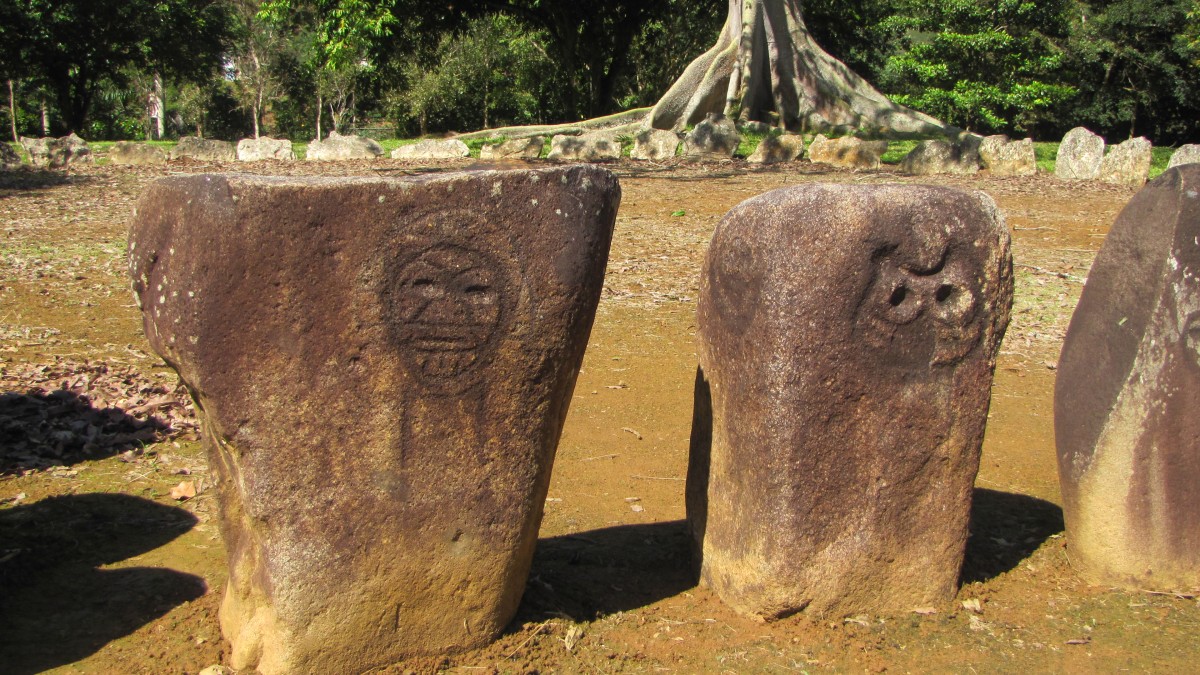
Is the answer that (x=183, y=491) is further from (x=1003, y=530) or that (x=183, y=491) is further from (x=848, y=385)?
(x=1003, y=530)

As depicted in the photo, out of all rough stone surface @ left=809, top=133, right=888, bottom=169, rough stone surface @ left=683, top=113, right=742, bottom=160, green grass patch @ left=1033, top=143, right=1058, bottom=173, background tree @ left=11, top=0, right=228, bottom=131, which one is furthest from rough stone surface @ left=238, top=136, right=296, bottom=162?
green grass patch @ left=1033, top=143, right=1058, bottom=173

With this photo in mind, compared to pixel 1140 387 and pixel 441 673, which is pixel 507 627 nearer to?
pixel 441 673

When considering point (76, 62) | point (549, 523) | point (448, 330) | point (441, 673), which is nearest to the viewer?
point (448, 330)

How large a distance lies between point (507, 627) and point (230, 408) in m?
1.13

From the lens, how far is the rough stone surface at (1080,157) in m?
12.5

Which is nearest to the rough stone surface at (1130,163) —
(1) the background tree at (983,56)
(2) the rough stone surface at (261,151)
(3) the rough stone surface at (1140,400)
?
(1) the background tree at (983,56)

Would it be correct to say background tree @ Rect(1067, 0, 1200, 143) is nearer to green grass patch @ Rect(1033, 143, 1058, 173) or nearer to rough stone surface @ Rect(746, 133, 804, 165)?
green grass patch @ Rect(1033, 143, 1058, 173)

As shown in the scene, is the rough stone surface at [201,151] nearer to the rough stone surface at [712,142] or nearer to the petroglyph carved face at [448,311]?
the rough stone surface at [712,142]

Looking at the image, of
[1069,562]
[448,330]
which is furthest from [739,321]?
[1069,562]

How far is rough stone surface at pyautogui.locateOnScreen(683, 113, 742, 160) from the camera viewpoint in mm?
14375

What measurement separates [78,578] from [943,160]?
11.7 m

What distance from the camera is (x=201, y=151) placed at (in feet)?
46.3

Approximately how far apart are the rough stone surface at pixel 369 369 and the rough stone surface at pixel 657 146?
1196 cm

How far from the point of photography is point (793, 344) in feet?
9.96
